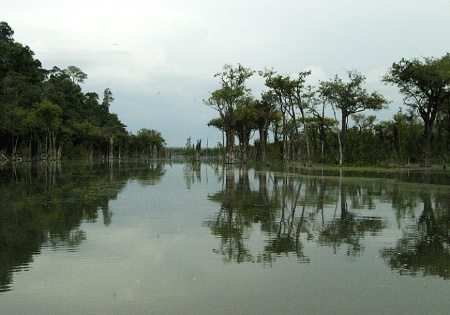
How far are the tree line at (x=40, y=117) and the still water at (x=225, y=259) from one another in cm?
4910

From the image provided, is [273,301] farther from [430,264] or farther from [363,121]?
[363,121]

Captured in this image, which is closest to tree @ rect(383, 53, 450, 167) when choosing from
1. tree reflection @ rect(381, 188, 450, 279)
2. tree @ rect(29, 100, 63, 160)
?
tree reflection @ rect(381, 188, 450, 279)

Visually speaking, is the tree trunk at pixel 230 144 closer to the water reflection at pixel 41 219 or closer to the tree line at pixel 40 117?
the tree line at pixel 40 117

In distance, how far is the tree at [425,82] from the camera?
3962 centimetres

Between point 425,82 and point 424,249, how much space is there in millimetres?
35940

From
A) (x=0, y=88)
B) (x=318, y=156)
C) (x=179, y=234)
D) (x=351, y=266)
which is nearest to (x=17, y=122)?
(x=0, y=88)

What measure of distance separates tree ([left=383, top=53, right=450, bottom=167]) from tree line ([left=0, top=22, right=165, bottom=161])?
4210 centimetres

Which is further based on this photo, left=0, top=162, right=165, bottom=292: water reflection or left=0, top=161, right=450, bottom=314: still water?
left=0, top=162, right=165, bottom=292: water reflection

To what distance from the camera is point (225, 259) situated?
309 inches

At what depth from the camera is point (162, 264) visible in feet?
24.8

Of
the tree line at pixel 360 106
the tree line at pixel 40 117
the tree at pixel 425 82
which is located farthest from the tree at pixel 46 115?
the tree at pixel 425 82

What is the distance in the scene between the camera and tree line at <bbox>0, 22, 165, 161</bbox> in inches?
2386

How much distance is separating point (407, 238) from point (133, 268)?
5668mm

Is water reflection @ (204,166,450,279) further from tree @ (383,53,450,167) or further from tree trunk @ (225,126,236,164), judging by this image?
tree trunk @ (225,126,236,164)
